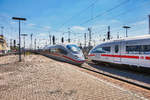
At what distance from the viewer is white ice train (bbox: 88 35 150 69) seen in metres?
8.09

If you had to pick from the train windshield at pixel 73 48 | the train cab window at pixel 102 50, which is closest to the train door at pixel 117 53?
the train cab window at pixel 102 50

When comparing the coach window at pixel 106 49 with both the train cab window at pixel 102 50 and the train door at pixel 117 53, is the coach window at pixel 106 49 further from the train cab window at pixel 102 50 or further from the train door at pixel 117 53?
the train door at pixel 117 53

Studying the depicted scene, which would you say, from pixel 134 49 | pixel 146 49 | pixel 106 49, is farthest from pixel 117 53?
pixel 146 49

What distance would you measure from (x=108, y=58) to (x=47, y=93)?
8326mm

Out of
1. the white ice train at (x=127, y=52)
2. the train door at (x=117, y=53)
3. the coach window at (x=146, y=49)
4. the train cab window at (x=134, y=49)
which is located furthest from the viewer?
the train door at (x=117, y=53)

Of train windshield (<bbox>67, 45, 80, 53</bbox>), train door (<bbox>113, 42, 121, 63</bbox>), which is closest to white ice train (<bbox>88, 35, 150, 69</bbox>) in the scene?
train door (<bbox>113, 42, 121, 63</bbox>)

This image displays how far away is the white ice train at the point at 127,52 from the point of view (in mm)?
8094

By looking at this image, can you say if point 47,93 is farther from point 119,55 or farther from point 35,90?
point 119,55

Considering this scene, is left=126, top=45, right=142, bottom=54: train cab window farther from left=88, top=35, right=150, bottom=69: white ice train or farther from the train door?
the train door

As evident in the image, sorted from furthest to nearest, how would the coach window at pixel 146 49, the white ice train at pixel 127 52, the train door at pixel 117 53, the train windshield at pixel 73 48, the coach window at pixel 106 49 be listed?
the train windshield at pixel 73 48 → the coach window at pixel 106 49 → the train door at pixel 117 53 → the white ice train at pixel 127 52 → the coach window at pixel 146 49

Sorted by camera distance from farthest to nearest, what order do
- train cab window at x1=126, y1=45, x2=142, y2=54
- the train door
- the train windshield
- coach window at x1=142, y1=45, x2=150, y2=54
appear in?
1. the train windshield
2. the train door
3. train cab window at x1=126, y1=45, x2=142, y2=54
4. coach window at x1=142, y1=45, x2=150, y2=54

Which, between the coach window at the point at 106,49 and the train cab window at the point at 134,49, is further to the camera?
the coach window at the point at 106,49

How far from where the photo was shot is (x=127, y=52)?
9.41m

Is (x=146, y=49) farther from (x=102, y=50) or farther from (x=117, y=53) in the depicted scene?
(x=102, y=50)
